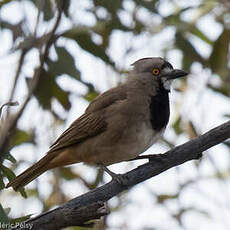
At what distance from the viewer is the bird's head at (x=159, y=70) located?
510cm

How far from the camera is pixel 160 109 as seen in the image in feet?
15.7

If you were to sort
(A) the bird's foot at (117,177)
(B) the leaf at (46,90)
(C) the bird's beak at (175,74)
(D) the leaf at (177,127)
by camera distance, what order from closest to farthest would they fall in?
(A) the bird's foot at (117,177) → (B) the leaf at (46,90) → (C) the bird's beak at (175,74) → (D) the leaf at (177,127)

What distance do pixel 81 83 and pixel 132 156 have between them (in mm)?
806

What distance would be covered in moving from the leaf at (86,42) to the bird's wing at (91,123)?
65 cm

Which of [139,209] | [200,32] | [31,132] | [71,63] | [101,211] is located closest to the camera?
[101,211]

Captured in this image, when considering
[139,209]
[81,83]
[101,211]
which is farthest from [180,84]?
[101,211]

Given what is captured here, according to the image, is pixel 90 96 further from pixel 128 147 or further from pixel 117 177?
pixel 117 177

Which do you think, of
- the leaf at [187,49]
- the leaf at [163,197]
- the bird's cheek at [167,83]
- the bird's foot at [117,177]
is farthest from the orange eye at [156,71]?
the leaf at [163,197]

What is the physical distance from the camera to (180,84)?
6531mm

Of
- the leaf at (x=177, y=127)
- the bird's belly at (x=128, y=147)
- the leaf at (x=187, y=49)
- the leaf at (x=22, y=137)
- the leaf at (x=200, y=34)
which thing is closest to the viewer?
the bird's belly at (x=128, y=147)

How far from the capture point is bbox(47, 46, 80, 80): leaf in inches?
162

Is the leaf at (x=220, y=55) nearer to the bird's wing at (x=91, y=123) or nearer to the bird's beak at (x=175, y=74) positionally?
the bird's beak at (x=175, y=74)

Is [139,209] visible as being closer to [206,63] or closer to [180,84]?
[180,84]

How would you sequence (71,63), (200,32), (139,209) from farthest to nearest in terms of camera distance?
(139,209) → (200,32) → (71,63)
